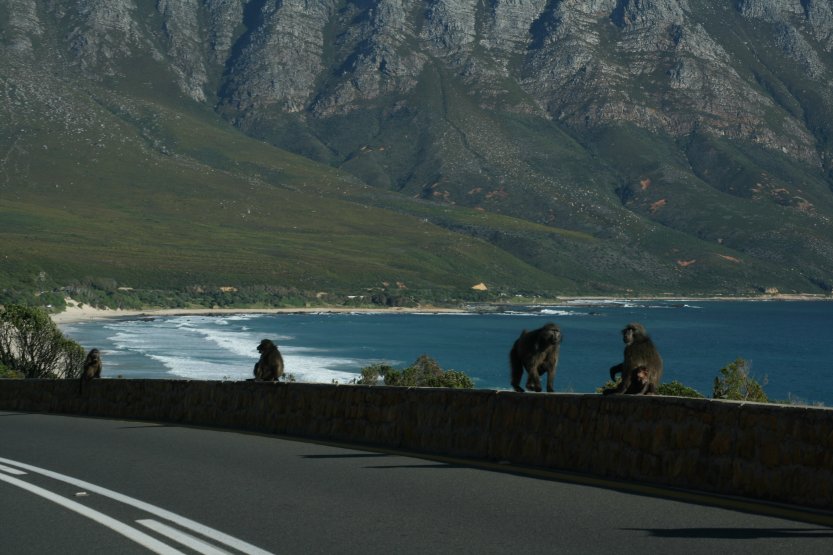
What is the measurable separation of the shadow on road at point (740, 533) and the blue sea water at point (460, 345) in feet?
184

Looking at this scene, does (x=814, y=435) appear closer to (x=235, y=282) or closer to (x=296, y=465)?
(x=296, y=465)

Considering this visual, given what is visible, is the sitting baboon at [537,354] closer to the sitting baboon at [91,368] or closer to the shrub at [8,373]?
the sitting baboon at [91,368]

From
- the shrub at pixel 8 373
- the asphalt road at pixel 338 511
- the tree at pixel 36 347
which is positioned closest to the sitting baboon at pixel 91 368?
the asphalt road at pixel 338 511

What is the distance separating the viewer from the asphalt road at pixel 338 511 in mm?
9164

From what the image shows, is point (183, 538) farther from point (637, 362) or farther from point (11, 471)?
point (637, 362)

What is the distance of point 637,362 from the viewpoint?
13453mm

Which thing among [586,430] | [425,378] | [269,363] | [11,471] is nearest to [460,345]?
[425,378]

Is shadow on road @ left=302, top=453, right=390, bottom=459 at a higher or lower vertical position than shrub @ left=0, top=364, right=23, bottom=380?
lower

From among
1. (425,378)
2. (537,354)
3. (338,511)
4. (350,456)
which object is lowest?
(338,511)

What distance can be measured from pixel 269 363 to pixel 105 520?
935 centimetres

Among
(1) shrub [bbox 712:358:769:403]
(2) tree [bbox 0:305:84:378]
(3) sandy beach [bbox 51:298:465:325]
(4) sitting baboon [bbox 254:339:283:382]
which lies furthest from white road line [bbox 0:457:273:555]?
(3) sandy beach [bbox 51:298:465:325]

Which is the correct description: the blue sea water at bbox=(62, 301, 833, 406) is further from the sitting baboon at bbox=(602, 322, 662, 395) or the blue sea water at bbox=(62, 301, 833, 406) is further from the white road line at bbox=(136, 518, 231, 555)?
the white road line at bbox=(136, 518, 231, 555)

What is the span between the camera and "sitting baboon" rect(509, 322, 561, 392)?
1622 cm

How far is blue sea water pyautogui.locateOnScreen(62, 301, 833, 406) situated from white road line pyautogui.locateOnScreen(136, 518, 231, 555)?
2250 inches
